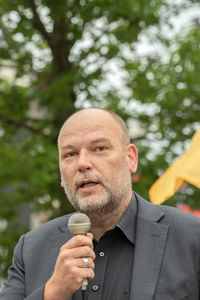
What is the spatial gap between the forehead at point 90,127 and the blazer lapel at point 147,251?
49 centimetres

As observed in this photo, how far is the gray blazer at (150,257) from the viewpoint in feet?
9.68

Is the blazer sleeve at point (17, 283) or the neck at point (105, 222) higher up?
the neck at point (105, 222)

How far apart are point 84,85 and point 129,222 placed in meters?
6.13

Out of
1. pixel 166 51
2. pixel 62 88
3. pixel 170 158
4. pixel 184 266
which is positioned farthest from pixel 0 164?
pixel 184 266

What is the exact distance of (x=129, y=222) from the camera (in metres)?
3.28

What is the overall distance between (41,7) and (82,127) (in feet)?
21.1

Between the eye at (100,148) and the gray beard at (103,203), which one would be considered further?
the eye at (100,148)

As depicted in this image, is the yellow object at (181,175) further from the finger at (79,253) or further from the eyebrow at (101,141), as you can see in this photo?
the finger at (79,253)

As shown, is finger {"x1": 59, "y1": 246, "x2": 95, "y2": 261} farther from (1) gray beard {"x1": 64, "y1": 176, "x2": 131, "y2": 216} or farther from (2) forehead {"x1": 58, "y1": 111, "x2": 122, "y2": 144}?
(2) forehead {"x1": 58, "y1": 111, "x2": 122, "y2": 144}

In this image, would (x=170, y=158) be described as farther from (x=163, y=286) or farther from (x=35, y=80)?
(x=163, y=286)

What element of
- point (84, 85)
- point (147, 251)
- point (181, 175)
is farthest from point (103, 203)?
point (84, 85)

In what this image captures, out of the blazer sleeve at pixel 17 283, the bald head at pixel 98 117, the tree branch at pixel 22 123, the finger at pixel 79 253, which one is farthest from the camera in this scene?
the tree branch at pixel 22 123

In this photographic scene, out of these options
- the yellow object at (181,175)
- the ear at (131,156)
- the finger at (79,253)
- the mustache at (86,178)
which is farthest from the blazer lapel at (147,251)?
the yellow object at (181,175)

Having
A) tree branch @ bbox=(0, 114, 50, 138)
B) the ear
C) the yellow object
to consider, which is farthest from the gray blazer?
tree branch @ bbox=(0, 114, 50, 138)
